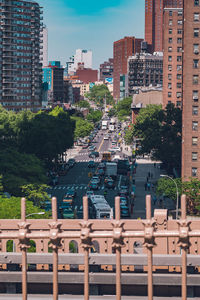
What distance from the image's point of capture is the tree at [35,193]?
74.2 metres

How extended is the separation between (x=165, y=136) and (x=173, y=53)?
27366 mm

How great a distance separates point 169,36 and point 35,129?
35.9 metres

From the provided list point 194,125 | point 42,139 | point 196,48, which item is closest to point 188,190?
point 194,125

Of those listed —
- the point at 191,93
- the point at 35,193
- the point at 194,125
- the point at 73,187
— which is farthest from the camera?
the point at 73,187

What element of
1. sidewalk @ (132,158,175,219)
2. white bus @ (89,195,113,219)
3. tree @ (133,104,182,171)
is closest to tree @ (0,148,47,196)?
white bus @ (89,195,113,219)

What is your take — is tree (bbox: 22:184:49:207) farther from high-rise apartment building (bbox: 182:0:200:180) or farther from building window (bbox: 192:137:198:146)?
building window (bbox: 192:137:198:146)

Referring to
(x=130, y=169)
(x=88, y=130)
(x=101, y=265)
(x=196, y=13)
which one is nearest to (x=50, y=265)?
(x=101, y=265)

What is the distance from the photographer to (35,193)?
7431 centimetres

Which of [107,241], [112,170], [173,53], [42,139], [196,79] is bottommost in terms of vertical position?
[112,170]

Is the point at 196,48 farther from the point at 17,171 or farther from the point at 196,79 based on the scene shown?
the point at 17,171

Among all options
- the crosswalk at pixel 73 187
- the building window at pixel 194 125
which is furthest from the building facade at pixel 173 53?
the building window at pixel 194 125

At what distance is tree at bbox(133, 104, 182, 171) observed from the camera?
4454 inches

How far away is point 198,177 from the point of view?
86.2 meters

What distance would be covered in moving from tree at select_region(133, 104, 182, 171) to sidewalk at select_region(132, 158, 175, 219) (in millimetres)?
4771
